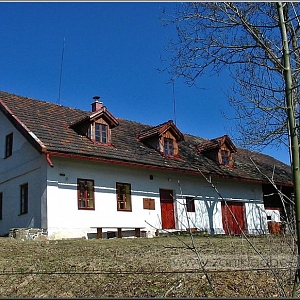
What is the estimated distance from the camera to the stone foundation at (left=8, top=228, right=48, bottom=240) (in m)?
16.8

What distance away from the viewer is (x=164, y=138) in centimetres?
2364

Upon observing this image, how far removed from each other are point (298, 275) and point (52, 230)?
49.2ft

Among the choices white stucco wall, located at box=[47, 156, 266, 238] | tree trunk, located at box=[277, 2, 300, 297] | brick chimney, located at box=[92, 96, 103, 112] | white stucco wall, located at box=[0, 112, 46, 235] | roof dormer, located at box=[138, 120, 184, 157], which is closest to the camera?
tree trunk, located at box=[277, 2, 300, 297]

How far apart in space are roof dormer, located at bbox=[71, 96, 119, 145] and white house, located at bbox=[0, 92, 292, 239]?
0.05m

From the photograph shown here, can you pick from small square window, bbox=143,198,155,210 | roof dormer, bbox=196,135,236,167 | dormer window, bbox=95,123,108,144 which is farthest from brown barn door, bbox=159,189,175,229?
roof dormer, bbox=196,135,236,167

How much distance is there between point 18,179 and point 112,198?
14.4 ft

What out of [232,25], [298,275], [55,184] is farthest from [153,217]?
[298,275]

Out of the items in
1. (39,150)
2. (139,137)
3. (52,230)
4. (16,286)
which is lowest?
(16,286)

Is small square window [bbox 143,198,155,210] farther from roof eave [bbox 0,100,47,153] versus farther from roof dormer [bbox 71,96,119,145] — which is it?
roof eave [bbox 0,100,47,153]

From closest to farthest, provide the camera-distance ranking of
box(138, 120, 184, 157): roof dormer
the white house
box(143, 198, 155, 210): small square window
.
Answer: the white house < box(143, 198, 155, 210): small square window < box(138, 120, 184, 157): roof dormer

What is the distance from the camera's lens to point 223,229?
80.3ft

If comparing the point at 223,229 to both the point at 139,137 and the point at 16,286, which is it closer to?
the point at 139,137

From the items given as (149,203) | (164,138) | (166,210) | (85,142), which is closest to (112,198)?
(149,203)

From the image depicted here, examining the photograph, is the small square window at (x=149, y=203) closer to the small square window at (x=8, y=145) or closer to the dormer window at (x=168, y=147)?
the dormer window at (x=168, y=147)
